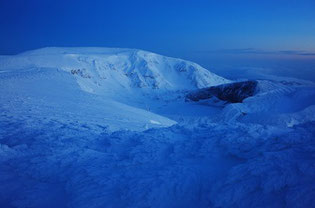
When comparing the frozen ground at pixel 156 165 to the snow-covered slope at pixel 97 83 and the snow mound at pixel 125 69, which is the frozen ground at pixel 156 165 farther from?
the snow mound at pixel 125 69

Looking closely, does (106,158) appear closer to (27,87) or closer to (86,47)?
(27,87)

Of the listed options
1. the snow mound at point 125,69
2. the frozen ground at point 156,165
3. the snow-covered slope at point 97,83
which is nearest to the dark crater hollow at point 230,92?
the snow-covered slope at point 97,83

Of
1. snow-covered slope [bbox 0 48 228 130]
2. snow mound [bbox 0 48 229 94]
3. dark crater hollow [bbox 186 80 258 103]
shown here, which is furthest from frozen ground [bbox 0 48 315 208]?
snow mound [bbox 0 48 229 94]

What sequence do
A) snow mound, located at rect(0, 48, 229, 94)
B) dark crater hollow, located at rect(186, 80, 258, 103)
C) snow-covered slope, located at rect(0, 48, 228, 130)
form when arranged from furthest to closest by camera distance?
snow mound, located at rect(0, 48, 229, 94), dark crater hollow, located at rect(186, 80, 258, 103), snow-covered slope, located at rect(0, 48, 228, 130)

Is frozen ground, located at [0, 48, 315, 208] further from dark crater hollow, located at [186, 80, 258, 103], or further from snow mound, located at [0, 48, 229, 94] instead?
snow mound, located at [0, 48, 229, 94]

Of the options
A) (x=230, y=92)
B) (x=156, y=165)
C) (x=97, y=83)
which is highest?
(x=156, y=165)

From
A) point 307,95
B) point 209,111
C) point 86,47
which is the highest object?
point 86,47

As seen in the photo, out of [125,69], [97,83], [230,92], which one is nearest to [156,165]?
[230,92]

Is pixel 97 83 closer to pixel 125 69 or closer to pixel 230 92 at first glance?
pixel 125 69

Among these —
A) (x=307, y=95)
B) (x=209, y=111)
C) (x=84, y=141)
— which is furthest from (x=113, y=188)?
(x=209, y=111)
